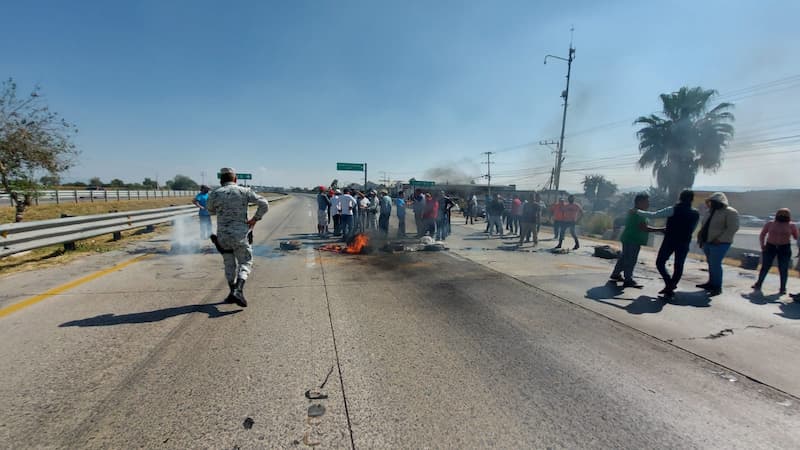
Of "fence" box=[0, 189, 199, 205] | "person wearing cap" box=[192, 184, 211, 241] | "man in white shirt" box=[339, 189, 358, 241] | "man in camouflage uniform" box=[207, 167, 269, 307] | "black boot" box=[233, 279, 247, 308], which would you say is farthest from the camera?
"fence" box=[0, 189, 199, 205]

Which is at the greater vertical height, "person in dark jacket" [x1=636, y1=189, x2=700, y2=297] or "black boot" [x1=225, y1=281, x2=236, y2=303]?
"person in dark jacket" [x1=636, y1=189, x2=700, y2=297]

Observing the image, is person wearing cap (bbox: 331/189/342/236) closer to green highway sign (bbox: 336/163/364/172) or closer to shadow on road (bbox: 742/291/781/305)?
shadow on road (bbox: 742/291/781/305)

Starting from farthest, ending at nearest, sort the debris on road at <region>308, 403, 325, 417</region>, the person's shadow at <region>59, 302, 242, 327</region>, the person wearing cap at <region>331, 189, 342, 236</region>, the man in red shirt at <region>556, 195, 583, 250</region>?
1. the person wearing cap at <region>331, 189, 342, 236</region>
2. the man in red shirt at <region>556, 195, 583, 250</region>
3. the person's shadow at <region>59, 302, 242, 327</region>
4. the debris on road at <region>308, 403, 325, 417</region>

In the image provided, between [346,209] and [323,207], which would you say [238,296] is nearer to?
[346,209]

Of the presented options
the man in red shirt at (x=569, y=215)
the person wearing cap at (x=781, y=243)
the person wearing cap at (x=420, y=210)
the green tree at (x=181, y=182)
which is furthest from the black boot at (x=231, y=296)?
the green tree at (x=181, y=182)

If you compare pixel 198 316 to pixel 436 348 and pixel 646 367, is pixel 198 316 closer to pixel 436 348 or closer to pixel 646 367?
pixel 436 348

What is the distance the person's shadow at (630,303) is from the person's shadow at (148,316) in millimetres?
5439

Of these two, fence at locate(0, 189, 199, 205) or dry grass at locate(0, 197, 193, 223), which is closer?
dry grass at locate(0, 197, 193, 223)

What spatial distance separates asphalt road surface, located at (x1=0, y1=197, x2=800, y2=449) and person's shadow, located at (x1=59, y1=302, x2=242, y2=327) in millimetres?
33

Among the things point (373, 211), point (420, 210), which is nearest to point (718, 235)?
point (420, 210)

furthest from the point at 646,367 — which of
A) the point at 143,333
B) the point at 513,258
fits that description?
the point at 513,258

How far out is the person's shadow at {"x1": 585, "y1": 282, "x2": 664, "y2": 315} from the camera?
5144 millimetres

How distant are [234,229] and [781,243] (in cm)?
922

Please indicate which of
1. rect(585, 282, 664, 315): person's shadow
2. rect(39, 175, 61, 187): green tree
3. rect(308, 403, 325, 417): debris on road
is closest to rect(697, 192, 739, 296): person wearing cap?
rect(585, 282, 664, 315): person's shadow
